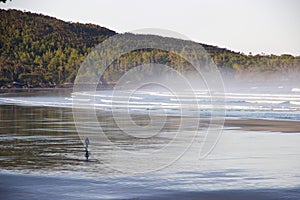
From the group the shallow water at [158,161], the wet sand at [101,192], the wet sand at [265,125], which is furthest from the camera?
→ the wet sand at [265,125]

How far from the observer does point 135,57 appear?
583 ft

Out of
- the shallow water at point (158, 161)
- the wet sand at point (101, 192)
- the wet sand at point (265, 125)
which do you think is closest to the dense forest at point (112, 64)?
the wet sand at point (265, 125)

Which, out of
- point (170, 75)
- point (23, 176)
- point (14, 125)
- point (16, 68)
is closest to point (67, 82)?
point (16, 68)

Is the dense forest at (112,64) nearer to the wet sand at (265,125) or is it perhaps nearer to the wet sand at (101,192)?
the wet sand at (265,125)

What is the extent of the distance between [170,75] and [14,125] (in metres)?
123

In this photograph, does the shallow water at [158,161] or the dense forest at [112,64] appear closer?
the shallow water at [158,161]

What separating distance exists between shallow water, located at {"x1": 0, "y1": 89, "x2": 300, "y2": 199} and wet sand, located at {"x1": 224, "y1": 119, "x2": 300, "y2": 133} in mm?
1983

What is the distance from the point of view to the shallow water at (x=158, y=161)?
12898 mm

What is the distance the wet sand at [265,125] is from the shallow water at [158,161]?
1.98 meters

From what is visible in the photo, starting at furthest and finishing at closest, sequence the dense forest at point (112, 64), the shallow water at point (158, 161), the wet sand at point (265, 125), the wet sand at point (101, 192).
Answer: the dense forest at point (112, 64)
the wet sand at point (265, 125)
the shallow water at point (158, 161)
the wet sand at point (101, 192)

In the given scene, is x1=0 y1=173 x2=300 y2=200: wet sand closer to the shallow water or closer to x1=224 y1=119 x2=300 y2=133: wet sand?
the shallow water

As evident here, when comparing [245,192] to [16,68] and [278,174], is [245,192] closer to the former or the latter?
[278,174]

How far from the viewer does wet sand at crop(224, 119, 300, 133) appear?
86.2 feet

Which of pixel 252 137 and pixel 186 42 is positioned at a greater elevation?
pixel 186 42
